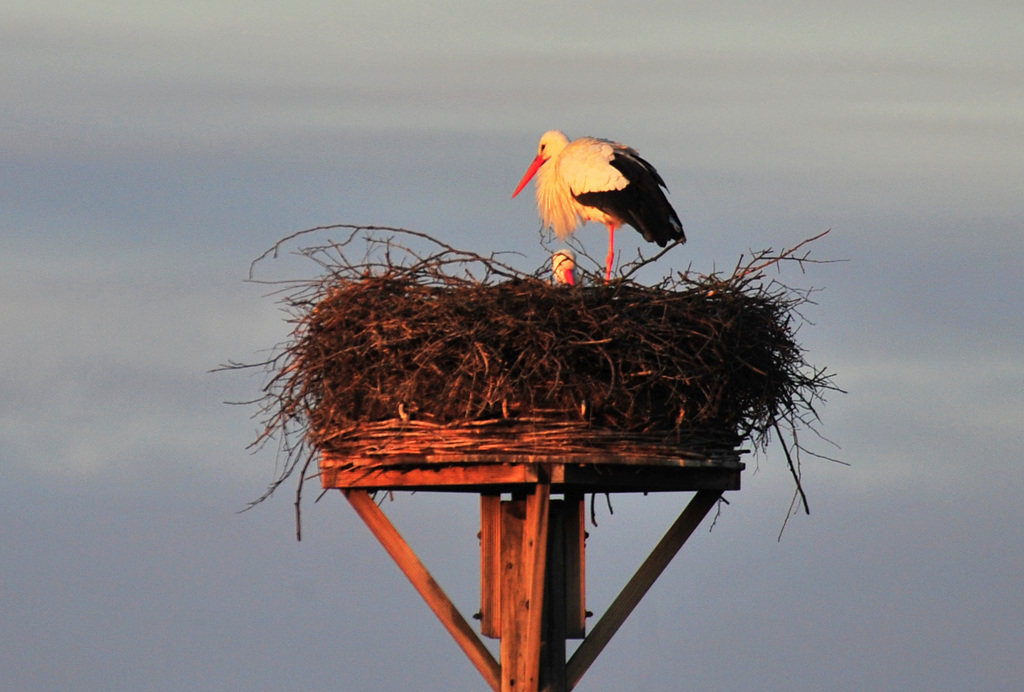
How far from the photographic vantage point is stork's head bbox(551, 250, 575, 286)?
23.6 feet

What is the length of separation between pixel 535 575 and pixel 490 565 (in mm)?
555

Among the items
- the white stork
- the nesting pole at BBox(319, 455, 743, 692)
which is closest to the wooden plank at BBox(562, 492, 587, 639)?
the nesting pole at BBox(319, 455, 743, 692)

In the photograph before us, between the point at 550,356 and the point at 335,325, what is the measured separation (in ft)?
3.37

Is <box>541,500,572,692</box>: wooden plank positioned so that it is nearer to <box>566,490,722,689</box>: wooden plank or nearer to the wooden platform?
<box>566,490,722,689</box>: wooden plank

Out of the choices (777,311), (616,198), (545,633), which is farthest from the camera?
(616,198)

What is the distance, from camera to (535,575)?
5.52 m

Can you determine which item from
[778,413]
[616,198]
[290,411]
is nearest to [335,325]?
[290,411]

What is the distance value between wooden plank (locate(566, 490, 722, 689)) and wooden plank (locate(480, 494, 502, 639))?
36 centimetres

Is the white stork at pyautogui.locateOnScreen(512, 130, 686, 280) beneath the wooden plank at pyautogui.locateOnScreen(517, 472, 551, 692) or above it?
above

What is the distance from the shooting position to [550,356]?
5.38 m

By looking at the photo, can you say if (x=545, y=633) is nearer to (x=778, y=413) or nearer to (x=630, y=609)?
(x=630, y=609)

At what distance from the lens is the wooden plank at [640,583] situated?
19.3 feet

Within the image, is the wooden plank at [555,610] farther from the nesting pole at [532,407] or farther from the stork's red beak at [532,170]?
the stork's red beak at [532,170]

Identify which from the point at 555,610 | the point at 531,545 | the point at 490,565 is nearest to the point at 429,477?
the point at 531,545
